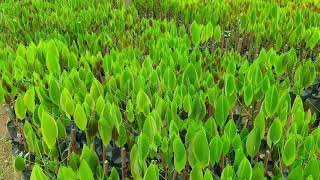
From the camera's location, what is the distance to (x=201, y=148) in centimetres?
173

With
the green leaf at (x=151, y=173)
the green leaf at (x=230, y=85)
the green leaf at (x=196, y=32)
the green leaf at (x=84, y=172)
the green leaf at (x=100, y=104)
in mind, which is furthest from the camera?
the green leaf at (x=196, y=32)

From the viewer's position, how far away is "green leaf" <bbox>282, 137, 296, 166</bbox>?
5.83 feet

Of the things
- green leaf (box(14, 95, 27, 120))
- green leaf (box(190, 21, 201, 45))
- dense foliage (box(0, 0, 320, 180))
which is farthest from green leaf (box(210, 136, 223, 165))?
green leaf (box(190, 21, 201, 45))

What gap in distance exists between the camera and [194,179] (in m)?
1.70

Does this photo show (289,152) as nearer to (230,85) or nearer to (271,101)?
(271,101)

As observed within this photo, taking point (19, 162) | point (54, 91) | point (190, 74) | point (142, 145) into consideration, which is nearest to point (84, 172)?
point (142, 145)

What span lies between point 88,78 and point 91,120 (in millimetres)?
797

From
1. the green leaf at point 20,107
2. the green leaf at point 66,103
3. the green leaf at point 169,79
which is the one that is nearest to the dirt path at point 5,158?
the green leaf at point 20,107

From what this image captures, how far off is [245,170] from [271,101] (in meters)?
0.59

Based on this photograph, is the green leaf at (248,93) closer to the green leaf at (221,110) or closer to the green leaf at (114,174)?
the green leaf at (221,110)

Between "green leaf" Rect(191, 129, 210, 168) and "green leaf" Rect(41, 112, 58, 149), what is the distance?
705 millimetres

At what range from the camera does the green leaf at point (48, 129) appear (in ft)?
6.55

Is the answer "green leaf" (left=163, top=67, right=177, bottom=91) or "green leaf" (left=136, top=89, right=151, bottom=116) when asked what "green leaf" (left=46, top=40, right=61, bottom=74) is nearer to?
"green leaf" (left=163, top=67, right=177, bottom=91)

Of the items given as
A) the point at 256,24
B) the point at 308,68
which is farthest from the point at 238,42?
the point at 308,68
